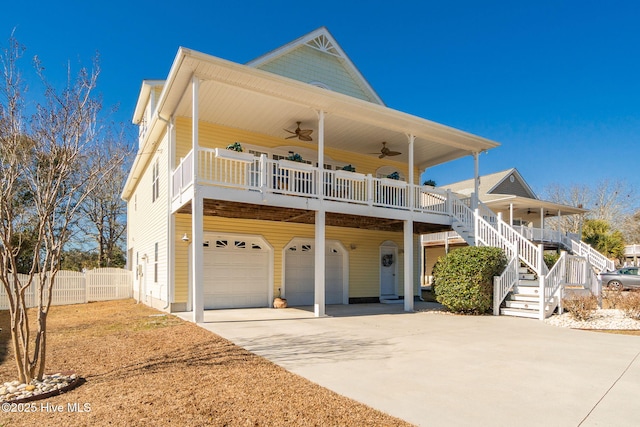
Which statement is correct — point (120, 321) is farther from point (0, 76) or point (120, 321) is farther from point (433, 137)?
point (433, 137)

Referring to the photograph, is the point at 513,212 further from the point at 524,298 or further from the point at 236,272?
the point at 236,272

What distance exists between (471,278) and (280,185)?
19.1ft

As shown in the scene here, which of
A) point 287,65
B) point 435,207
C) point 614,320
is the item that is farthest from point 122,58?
point 614,320

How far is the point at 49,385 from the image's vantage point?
4641 mm

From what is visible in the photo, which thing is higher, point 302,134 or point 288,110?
point 288,110

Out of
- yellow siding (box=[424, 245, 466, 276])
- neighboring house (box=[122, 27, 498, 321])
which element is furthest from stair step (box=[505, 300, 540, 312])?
yellow siding (box=[424, 245, 466, 276])

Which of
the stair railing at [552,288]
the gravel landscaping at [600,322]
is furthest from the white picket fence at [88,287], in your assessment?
the gravel landscaping at [600,322]

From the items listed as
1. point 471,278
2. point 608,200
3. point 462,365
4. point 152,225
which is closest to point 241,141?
point 152,225

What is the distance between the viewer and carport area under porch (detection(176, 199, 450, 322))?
370 inches

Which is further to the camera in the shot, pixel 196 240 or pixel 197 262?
pixel 196 240

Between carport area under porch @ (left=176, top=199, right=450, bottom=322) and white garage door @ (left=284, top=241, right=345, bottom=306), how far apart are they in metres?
0.03

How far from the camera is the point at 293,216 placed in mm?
12102

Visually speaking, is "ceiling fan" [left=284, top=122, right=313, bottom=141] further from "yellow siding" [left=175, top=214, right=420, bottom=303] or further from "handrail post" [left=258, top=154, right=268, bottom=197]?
"yellow siding" [left=175, top=214, right=420, bottom=303]

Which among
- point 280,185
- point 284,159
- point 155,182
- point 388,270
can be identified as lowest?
point 388,270
